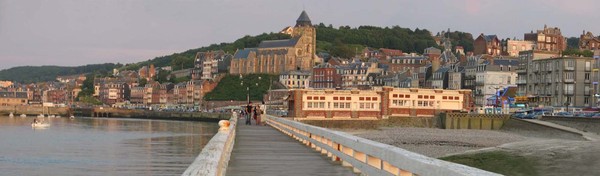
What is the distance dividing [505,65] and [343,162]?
147 m

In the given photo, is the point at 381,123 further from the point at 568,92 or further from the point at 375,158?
the point at 375,158

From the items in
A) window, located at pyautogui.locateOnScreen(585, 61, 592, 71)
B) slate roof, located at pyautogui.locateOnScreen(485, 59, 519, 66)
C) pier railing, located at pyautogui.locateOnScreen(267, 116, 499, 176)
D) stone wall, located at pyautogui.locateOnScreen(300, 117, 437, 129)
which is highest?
slate roof, located at pyautogui.locateOnScreen(485, 59, 519, 66)

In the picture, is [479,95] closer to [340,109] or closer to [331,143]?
[340,109]

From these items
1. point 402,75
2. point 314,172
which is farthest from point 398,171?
point 402,75

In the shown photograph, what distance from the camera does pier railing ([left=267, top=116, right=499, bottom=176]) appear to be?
1066 cm

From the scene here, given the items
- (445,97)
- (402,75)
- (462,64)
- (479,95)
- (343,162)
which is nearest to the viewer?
(343,162)

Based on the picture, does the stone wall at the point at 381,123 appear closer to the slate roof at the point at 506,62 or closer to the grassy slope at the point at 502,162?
the slate roof at the point at 506,62

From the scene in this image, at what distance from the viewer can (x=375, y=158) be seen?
16547mm

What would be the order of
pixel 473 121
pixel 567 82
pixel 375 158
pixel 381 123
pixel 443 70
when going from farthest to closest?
pixel 443 70, pixel 567 82, pixel 381 123, pixel 473 121, pixel 375 158

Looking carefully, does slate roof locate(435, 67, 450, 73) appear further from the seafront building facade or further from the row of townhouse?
the seafront building facade

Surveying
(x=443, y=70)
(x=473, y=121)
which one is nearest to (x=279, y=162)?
(x=473, y=121)

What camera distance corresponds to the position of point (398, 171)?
13.9 m

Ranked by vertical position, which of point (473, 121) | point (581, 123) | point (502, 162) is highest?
point (502, 162)

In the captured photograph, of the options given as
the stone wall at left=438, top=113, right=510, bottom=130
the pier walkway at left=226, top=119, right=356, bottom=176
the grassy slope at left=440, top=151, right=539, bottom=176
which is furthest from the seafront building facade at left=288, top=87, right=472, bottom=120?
the pier walkway at left=226, top=119, right=356, bottom=176
